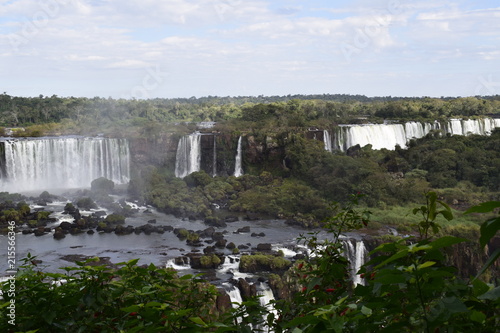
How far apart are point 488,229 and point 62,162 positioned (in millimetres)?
29665

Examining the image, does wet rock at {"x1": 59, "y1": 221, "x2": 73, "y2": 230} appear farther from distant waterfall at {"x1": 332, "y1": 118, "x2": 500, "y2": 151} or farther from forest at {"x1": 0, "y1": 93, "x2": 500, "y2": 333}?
distant waterfall at {"x1": 332, "y1": 118, "x2": 500, "y2": 151}

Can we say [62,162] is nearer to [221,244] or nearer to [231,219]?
[231,219]

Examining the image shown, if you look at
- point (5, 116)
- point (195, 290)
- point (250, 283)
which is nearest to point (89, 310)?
point (195, 290)

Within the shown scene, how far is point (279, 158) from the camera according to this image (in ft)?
103

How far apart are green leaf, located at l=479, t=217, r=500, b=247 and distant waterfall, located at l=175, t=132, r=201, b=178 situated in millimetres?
30112

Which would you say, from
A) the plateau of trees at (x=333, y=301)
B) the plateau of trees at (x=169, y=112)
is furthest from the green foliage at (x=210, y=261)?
the plateau of trees at (x=169, y=112)

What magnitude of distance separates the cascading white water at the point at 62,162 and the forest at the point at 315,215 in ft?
Result: 4.70

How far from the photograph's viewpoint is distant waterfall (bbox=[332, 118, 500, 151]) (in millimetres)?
33469

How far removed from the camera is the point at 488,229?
1.26 m

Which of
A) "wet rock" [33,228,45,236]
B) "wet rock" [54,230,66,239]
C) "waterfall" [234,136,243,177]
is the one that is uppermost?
"waterfall" [234,136,243,177]

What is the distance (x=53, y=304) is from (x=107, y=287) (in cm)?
29

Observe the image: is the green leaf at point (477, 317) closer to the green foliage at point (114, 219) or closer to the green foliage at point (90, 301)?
A: the green foliage at point (90, 301)

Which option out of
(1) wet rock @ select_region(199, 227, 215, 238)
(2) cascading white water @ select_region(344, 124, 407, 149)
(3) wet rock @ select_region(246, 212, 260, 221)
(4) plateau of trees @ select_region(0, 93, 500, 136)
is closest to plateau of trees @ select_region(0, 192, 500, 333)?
(1) wet rock @ select_region(199, 227, 215, 238)

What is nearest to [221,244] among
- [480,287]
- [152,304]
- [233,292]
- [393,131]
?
[233,292]
